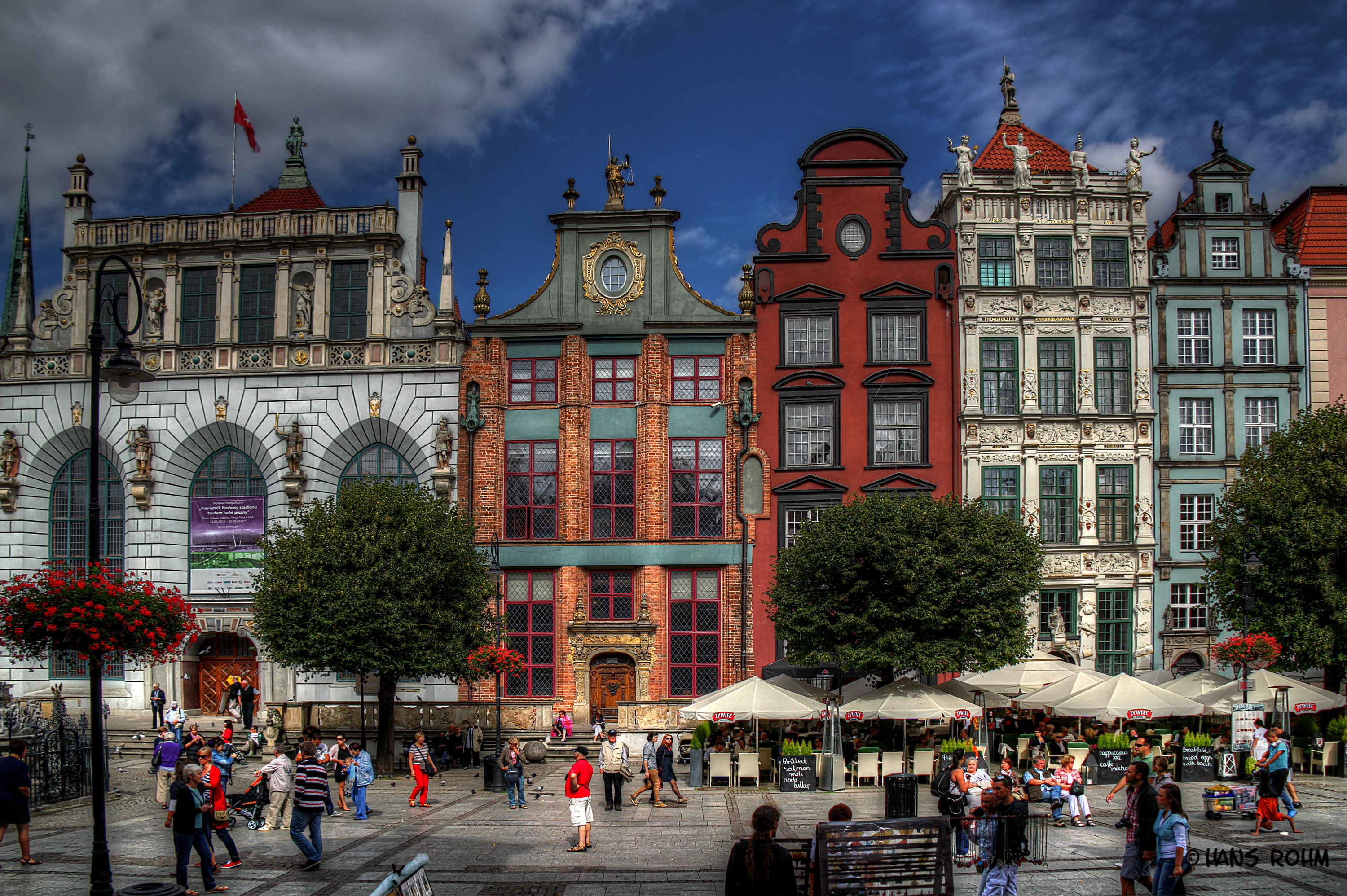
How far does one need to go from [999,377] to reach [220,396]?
26.9 meters

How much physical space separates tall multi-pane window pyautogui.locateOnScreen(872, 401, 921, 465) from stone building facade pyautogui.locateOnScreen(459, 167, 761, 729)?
14.4 feet

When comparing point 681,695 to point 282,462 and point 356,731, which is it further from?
point 282,462

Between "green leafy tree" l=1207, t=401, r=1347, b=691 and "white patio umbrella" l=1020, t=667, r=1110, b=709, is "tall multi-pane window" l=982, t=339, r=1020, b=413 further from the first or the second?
"white patio umbrella" l=1020, t=667, r=1110, b=709

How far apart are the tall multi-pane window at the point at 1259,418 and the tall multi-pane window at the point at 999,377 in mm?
8071

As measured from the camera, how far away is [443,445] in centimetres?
3622

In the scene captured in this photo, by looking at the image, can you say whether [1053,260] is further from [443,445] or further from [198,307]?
[198,307]

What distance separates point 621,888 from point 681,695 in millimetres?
20168

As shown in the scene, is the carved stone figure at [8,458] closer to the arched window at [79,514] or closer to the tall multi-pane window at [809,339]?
the arched window at [79,514]

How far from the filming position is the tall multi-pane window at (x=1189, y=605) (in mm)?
35938

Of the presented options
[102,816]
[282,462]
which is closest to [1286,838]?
[102,816]

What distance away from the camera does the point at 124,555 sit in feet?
123

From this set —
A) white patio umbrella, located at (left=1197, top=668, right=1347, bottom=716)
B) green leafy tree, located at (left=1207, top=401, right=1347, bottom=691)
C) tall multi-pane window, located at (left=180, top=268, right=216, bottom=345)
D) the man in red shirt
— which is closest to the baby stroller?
the man in red shirt

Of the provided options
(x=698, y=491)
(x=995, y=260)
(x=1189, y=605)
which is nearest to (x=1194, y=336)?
(x=995, y=260)

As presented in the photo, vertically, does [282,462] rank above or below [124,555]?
above
